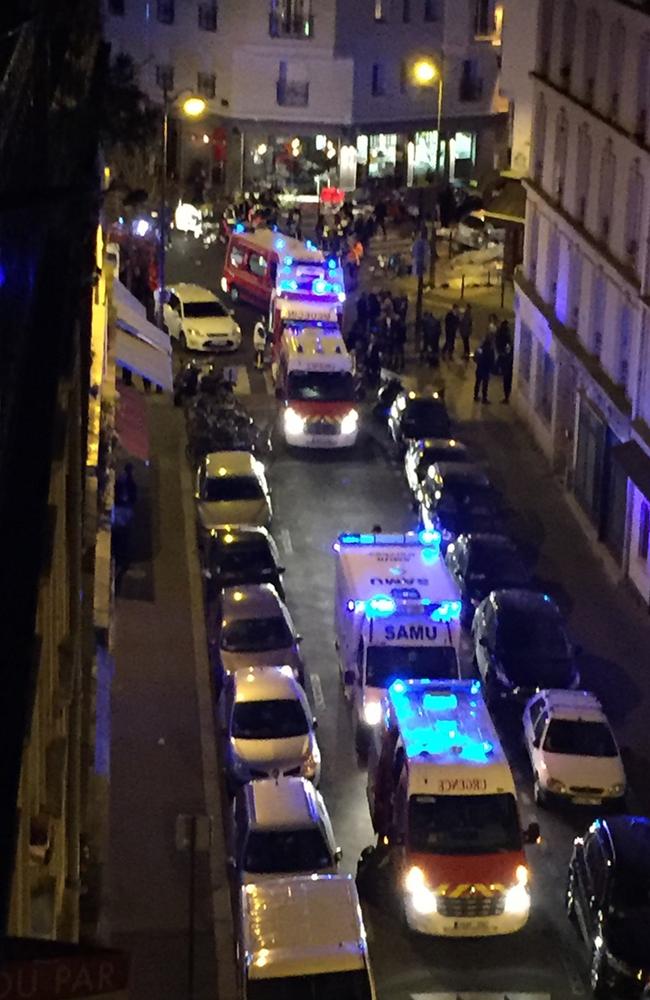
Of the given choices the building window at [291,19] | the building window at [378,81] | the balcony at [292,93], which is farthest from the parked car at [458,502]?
the building window at [378,81]

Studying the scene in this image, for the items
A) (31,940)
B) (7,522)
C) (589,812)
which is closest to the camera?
(31,940)

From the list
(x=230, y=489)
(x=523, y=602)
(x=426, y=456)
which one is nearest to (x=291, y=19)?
(x=426, y=456)

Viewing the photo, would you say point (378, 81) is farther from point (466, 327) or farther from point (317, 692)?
point (317, 692)

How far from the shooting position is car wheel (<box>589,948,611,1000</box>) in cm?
1858

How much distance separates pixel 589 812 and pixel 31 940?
59.8 feet

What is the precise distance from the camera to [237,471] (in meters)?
32.9

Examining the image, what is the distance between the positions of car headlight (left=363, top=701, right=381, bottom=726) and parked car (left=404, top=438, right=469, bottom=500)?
10.1m

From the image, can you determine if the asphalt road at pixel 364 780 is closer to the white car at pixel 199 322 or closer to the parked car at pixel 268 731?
the parked car at pixel 268 731

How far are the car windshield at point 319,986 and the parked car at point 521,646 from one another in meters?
8.93

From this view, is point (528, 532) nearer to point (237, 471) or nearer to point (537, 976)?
point (237, 471)

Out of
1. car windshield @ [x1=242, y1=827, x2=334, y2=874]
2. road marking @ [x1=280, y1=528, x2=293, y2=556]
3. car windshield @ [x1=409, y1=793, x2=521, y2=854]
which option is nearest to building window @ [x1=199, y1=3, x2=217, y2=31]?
road marking @ [x1=280, y1=528, x2=293, y2=556]

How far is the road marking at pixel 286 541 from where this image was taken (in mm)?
32219

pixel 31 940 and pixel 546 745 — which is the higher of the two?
pixel 31 940

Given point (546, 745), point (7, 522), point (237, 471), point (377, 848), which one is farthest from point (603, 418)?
point (7, 522)
